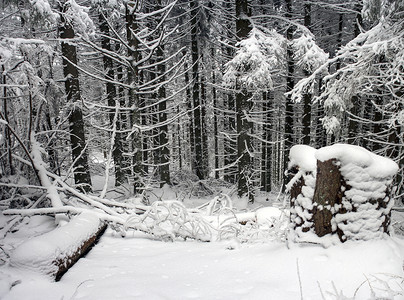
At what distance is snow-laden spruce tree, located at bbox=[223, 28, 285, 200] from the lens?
8.06 m

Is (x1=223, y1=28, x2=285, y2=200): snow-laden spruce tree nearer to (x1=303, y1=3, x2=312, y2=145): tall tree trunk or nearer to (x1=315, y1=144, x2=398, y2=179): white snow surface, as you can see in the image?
(x1=303, y1=3, x2=312, y2=145): tall tree trunk

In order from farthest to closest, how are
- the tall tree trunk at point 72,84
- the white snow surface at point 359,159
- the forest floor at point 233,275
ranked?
the tall tree trunk at point 72,84 → the white snow surface at point 359,159 → the forest floor at point 233,275

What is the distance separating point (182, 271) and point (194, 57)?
38.1ft

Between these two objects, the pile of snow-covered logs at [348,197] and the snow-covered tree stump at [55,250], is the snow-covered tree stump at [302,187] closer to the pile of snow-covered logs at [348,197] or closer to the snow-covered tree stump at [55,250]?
the pile of snow-covered logs at [348,197]

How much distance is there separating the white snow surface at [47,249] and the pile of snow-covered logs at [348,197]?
2517 mm

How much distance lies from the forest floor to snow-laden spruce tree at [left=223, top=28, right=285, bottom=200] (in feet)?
20.4

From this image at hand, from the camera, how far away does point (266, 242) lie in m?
3.43

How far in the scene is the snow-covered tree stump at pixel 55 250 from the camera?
229 cm

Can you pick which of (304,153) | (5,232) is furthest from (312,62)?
(5,232)

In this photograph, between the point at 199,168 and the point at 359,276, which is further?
the point at 199,168

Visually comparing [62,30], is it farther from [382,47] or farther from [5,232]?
[382,47]

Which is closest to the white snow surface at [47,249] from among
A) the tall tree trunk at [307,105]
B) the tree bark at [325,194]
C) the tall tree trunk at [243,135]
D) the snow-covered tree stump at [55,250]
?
the snow-covered tree stump at [55,250]

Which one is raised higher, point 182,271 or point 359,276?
point 359,276

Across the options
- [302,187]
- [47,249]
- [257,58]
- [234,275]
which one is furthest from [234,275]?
[257,58]
